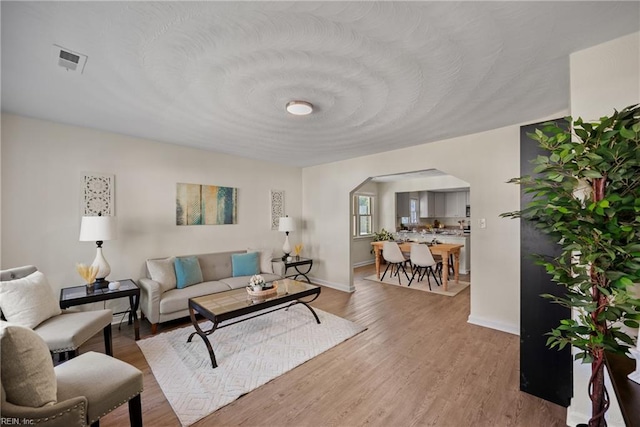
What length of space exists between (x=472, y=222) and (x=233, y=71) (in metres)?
3.35

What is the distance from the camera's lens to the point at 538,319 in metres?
1.99

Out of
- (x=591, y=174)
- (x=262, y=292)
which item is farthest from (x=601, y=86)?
(x=262, y=292)

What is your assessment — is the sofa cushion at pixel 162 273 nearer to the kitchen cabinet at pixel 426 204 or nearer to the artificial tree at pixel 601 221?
the artificial tree at pixel 601 221

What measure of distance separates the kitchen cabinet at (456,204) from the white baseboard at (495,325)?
18.2 ft

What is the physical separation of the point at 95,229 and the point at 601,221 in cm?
410

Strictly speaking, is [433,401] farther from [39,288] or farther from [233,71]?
[39,288]

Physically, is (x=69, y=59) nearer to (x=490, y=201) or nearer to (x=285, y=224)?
(x=285, y=224)

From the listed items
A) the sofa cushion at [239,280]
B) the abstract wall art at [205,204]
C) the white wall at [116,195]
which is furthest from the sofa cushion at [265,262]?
the abstract wall art at [205,204]

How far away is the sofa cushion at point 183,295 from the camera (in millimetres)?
3109

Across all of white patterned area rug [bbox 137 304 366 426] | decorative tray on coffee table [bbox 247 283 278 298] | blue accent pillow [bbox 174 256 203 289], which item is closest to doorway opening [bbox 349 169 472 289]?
white patterned area rug [bbox 137 304 366 426]

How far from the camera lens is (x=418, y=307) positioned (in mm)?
3967

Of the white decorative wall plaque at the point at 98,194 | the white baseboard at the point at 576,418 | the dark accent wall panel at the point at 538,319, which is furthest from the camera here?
the white decorative wall plaque at the point at 98,194

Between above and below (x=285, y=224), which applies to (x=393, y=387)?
below

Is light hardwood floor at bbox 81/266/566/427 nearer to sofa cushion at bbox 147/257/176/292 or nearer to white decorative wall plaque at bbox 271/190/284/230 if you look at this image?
sofa cushion at bbox 147/257/176/292
